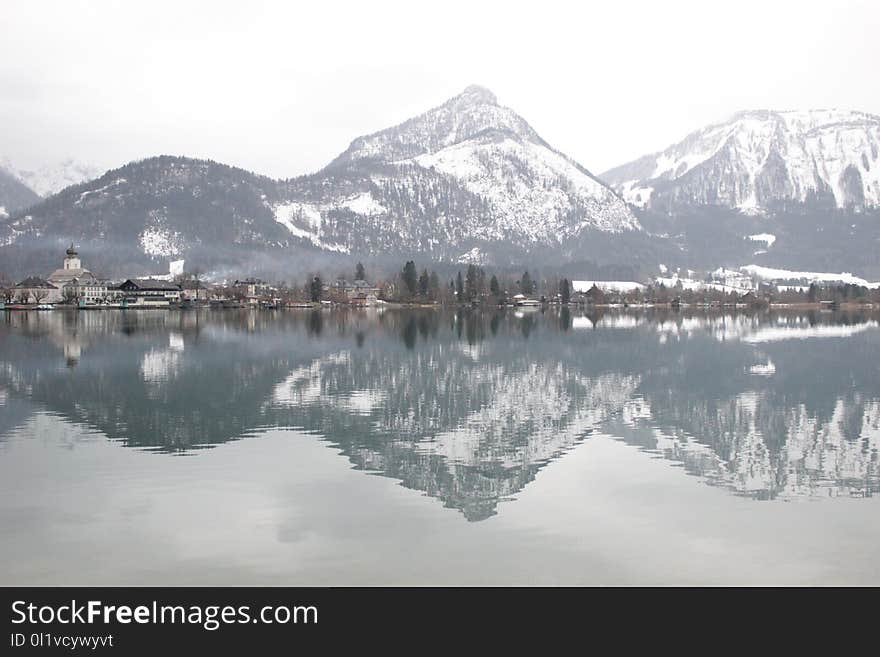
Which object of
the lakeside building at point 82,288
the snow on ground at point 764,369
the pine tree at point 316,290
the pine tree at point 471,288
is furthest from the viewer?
the pine tree at point 316,290

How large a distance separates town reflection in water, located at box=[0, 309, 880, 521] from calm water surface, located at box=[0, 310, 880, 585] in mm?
135

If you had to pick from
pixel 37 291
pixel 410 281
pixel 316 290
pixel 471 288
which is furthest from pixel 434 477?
pixel 37 291

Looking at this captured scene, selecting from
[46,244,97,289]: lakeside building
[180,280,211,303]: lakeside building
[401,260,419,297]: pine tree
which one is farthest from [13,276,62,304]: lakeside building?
[401,260,419,297]: pine tree

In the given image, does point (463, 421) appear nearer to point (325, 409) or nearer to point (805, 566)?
point (325, 409)

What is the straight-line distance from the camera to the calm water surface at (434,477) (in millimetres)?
13539

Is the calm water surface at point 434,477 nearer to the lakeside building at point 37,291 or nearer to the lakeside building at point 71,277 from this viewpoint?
the lakeside building at point 37,291

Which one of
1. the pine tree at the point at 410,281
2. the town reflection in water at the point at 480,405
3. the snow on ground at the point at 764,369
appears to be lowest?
the snow on ground at the point at 764,369

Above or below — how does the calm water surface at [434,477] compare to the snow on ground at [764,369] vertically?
above

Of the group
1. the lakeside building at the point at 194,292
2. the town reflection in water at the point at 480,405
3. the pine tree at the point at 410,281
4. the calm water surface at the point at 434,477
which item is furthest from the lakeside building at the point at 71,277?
the calm water surface at the point at 434,477

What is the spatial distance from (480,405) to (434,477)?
36.3 ft

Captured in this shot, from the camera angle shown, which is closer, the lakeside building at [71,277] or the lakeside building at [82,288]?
the lakeside building at [82,288]

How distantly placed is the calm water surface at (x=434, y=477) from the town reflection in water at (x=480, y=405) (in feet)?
0.44

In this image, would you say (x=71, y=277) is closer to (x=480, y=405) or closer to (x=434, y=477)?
(x=480, y=405)

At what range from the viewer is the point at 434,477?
19.0 meters
